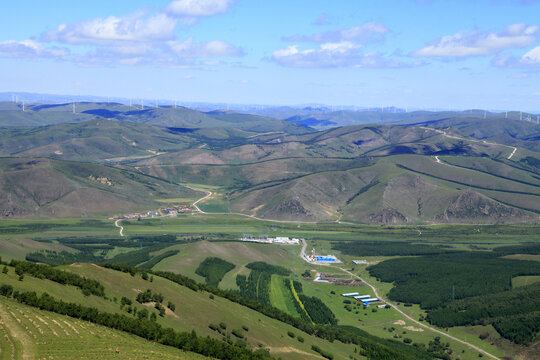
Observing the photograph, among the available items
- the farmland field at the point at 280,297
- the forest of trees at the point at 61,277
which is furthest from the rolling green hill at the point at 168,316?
the farmland field at the point at 280,297

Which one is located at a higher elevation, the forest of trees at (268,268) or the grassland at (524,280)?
the grassland at (524,280)

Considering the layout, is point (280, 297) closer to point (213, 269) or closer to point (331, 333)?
point (213, 269)

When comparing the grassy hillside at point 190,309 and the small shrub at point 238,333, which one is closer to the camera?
the grassy hillside at point 190,309

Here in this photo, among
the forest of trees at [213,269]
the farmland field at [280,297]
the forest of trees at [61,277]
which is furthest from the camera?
the forest of trees at [213,269]

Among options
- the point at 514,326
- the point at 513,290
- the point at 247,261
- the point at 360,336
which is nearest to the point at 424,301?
the point at 513,290

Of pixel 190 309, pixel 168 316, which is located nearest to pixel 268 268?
pixel 190 309

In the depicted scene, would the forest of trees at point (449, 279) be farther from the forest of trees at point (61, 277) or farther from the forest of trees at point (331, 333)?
the forest of trees at point (61, 277)

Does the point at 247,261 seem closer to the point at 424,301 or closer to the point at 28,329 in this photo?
the point at 424,301

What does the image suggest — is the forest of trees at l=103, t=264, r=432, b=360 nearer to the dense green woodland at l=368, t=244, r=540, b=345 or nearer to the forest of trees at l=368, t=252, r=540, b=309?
the dense green woodland at l=368, t=244, r=540, b=345
